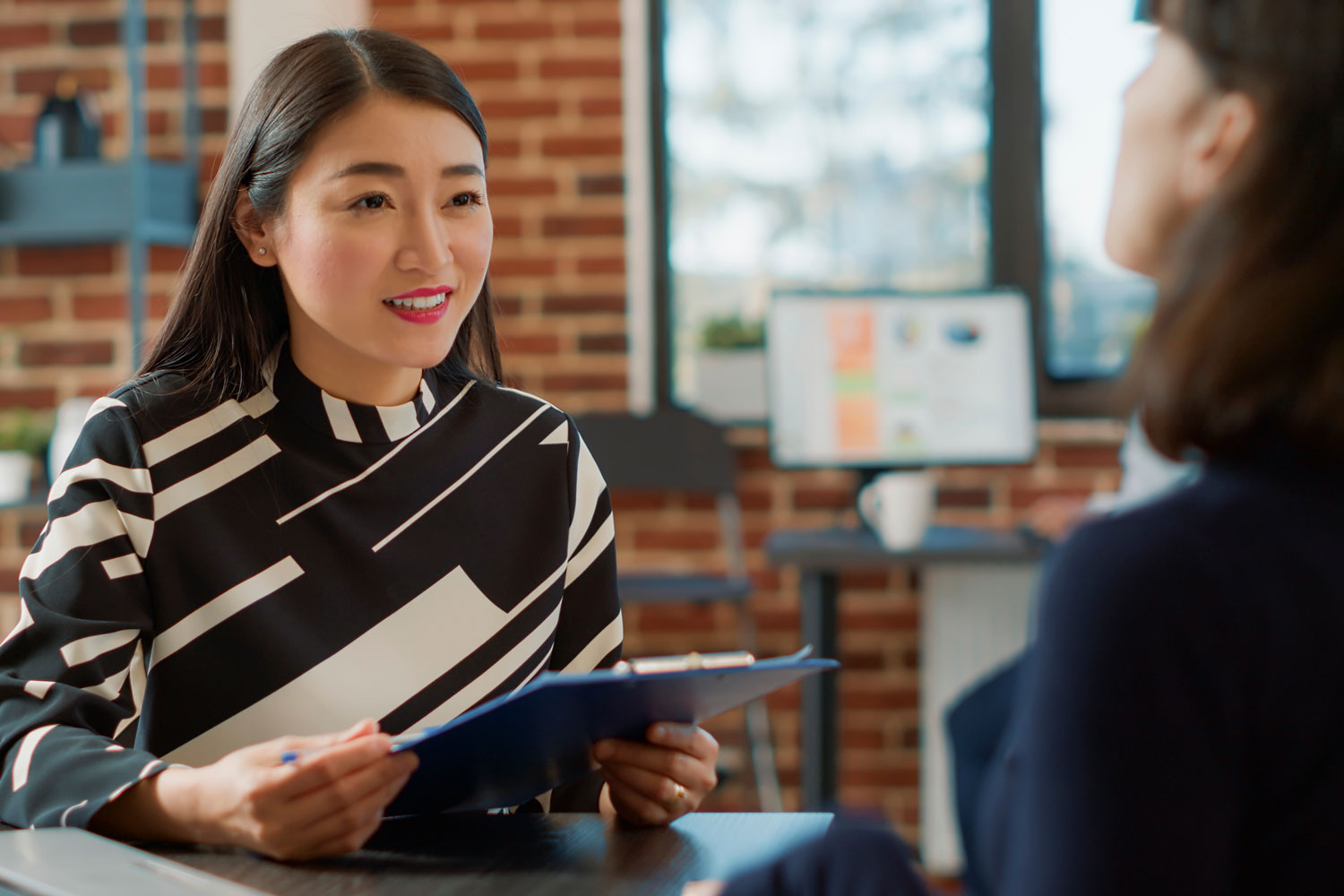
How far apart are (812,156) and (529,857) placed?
2.62 meters

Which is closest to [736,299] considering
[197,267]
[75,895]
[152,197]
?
[152,197]

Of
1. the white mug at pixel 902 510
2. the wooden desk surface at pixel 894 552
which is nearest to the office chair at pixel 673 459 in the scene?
the wooden desk surface at pixel 894 552

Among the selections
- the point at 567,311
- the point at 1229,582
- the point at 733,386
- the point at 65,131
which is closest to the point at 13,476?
the point at 65,131

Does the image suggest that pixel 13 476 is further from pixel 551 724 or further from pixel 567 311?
pixel 551 724

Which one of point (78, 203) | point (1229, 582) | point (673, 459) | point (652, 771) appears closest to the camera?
point (1229, 582)

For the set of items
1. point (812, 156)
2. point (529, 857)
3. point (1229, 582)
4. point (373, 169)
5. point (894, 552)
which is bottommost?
point (894, 552)

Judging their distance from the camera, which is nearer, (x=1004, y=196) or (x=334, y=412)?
(x=334, y=412)

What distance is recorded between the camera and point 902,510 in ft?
8.14

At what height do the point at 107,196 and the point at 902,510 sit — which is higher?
the point at 107,196

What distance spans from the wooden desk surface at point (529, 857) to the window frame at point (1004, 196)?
2347 mm

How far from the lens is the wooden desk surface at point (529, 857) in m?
0.73

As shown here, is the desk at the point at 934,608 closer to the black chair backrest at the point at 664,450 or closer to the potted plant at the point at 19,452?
the black chair backrest at the point at 664,450

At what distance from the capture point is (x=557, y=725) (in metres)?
0.77

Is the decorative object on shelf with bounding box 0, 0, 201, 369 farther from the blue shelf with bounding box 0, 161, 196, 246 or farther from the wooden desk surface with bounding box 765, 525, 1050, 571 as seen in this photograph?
the wooden desk surface with bounding box 765, 525, 1050, 571
